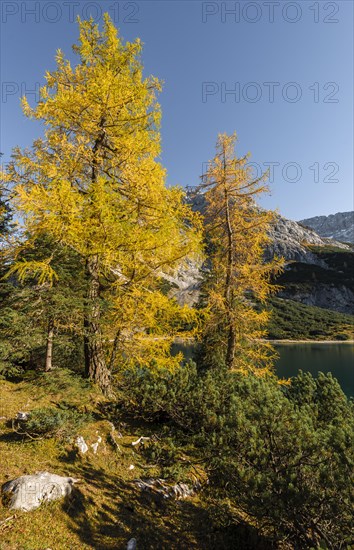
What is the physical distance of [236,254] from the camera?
11102 mm

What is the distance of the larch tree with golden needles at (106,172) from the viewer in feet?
20.6

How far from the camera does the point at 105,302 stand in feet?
22.7

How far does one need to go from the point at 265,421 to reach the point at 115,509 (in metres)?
2.75

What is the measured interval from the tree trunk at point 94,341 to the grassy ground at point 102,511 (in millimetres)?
1423

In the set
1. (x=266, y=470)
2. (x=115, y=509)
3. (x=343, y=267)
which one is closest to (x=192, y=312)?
(x=266, y=470)

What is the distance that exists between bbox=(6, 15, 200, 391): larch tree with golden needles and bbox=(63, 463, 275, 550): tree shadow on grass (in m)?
3.01

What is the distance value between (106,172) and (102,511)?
700cm

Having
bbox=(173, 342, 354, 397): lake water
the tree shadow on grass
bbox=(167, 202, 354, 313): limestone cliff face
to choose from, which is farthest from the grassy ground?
bbox=(167, 202, 354, 313): limestone cliff face

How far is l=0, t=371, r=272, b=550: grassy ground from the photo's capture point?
3498mm

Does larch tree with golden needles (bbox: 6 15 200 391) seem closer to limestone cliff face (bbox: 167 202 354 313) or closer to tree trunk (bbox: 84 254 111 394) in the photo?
tree trunk (bbox: 84 254 111 394)

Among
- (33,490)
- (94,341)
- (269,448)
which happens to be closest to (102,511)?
(33,490)

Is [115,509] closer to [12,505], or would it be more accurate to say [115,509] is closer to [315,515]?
[12,505]

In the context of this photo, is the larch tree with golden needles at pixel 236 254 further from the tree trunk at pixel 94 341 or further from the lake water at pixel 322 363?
the lake water at pixel 322 363

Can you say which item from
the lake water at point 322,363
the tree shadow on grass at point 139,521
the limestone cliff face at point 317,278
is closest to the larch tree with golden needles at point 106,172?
the tree shadow on grass at point 139,521
